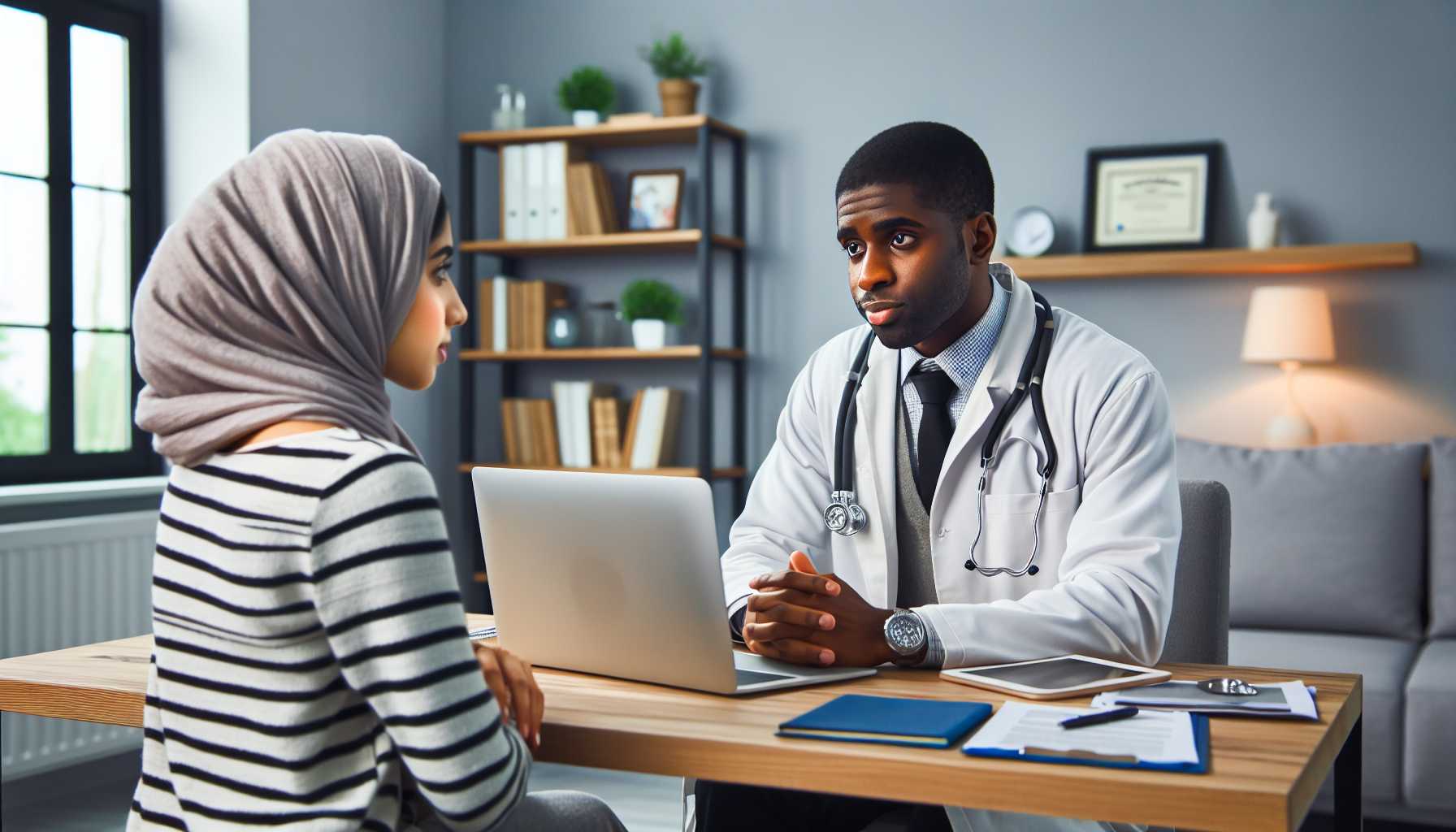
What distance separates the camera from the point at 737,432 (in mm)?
4246

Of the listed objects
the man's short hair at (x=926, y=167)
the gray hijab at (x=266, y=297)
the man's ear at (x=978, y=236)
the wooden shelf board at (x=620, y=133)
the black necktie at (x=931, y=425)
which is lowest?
the black necktie at (x=931, y=425)

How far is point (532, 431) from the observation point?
4301 mm

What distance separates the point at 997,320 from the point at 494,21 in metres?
3.24

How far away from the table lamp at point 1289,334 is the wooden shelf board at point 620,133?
1.67m

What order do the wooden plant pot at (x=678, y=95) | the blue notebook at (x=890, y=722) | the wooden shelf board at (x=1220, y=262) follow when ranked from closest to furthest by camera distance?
1. the blue notebook at (x=890, y=722)
2. the wooden shelf board at (x=1220, y=262)
3. the wooden plant pot at (x=678, y=95)

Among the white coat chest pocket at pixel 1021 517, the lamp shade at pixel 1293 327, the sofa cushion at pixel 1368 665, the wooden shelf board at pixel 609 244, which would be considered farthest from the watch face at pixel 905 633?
the wooden shelf board at pixel 609 244

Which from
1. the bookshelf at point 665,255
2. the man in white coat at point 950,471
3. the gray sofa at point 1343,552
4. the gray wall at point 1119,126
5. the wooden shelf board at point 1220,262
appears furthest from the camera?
the bookshelf at point 665,255

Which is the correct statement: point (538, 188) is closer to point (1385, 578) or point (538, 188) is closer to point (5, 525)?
point (5, 525)

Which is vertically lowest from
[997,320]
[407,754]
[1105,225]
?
[407,754]

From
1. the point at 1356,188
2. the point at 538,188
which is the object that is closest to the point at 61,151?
the point at 538,188

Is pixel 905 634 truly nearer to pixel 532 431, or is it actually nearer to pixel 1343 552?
pixel 1343 552

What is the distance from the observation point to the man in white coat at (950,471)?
147 centimetres

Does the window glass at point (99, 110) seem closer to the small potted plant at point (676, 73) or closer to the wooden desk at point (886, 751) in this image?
the small potted plant at point (676, 73)

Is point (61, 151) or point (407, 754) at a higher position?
point (61, 151)
